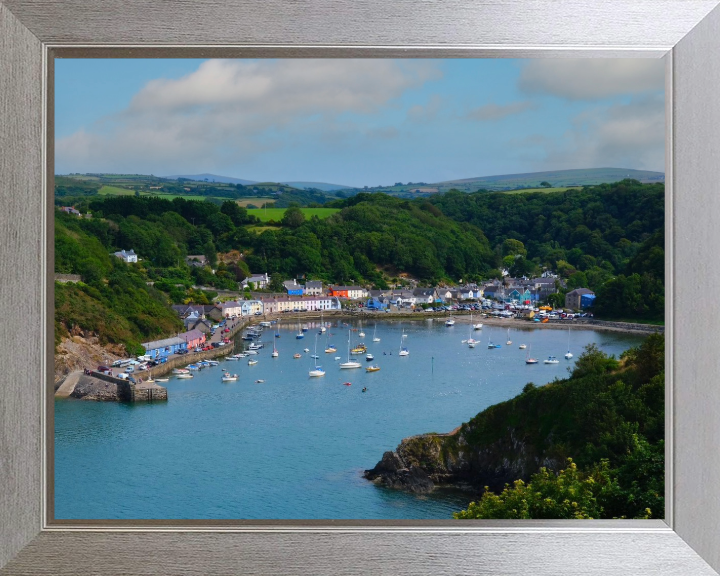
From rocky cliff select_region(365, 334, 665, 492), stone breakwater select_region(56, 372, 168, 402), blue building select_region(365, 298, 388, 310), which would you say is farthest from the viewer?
blue building select_region(365, 298, 388, 310)

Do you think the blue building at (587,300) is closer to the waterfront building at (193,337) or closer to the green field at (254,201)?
the green field at (254,201)

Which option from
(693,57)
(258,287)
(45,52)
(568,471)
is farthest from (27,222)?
(568,471)

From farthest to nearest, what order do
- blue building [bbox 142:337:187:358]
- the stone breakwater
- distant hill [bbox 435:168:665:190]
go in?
blue building [bbox 142:337:187:358], distant hill [bbox 435:168:665:190], the stone breakwater

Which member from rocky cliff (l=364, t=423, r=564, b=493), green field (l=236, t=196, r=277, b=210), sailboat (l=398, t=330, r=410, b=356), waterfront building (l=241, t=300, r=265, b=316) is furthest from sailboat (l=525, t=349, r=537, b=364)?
green field (l=236, t=196, r=277, b=210)

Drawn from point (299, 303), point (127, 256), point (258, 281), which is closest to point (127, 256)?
point (127, 256)

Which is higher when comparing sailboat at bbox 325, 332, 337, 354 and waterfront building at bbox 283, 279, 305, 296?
waterfront building at bbox 283, 279, 305, 296

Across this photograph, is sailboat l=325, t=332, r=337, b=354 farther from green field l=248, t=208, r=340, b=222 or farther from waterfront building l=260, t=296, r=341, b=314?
green field l=248, t=208, r=340, b=222

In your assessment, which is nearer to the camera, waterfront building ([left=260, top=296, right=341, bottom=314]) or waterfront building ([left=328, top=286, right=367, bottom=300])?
waterfront building ([left=260, top=296, right=341, bottom=314])
